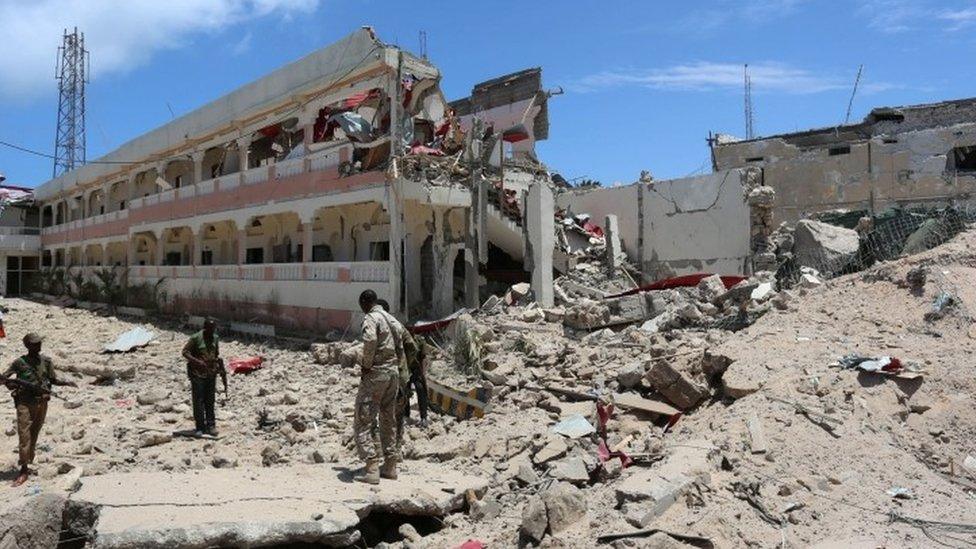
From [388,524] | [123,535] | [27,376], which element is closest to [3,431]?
[27,376]

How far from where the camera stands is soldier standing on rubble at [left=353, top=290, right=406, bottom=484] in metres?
5.55

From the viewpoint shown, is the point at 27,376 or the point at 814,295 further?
the point at 814,295

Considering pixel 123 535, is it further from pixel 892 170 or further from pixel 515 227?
pixel 892 170

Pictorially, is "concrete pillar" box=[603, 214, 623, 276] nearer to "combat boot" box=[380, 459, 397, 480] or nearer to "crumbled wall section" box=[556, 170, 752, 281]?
"crumbled wall section" box=[556, 170, 752, 281]

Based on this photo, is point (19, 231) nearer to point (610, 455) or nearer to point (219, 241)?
point (219, 241)

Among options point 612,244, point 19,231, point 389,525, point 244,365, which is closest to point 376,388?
point 389,525

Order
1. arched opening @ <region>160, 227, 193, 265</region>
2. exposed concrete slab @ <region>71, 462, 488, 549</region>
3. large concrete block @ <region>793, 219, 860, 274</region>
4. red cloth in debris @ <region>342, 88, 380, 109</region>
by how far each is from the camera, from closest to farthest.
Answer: exposed concrete slab @ <region>71, 462, 488, 549</region>
large concrete block @ <region>793, 219, 860, 274</region>
red cloth in debris @ <region>342, 88, 380, 109</region>
arched opening @ <region>160, 227, 193, 265</region>

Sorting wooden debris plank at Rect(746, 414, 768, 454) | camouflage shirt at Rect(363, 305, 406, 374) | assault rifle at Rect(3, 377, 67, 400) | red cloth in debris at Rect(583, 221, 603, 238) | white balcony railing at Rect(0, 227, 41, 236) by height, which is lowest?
wooden debris plank at Rect(746, 414, 768, 454)

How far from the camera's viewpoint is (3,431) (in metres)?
8.71

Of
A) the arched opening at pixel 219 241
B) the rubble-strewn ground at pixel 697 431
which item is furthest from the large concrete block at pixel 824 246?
the arched opening at pixel 219 241

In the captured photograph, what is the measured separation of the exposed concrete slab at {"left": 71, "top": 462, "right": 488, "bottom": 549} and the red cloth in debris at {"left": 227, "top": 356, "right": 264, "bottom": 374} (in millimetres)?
8204

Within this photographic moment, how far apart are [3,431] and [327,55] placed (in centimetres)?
1062

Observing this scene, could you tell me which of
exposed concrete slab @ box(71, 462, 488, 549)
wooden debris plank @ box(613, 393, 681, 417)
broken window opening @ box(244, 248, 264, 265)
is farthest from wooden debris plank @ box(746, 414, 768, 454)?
broken window opening @ box(244, 248, 264, 265)

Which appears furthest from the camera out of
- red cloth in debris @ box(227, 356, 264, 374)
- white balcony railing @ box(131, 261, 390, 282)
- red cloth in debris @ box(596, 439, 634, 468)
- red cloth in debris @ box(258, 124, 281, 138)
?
red cloth in debris @ box(258, 124, 281, 138)
